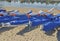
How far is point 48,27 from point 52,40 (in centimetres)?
Answer: 93

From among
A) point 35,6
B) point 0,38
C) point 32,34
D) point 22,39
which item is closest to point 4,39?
point 0,38

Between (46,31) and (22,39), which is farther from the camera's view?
(46,31)

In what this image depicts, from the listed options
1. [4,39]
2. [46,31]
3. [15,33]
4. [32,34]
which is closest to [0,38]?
[4,39]

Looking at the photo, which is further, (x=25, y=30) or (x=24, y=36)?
(x=25, y=30)

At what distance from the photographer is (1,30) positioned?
9141mm

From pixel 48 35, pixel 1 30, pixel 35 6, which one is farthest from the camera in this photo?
pixel 35 6

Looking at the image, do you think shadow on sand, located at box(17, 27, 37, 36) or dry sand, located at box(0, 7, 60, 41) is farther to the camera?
shadow on sand, located at box(17, 27, 37, 36)

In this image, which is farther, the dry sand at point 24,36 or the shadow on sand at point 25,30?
the shadow on sand at point 25,30

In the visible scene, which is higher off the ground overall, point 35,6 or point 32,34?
point 32,34

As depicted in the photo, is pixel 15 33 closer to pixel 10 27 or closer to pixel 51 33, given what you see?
pixel 10 27

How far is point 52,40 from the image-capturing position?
762 cm

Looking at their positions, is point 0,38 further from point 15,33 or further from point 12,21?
point 12,21

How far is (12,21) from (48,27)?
1948mm

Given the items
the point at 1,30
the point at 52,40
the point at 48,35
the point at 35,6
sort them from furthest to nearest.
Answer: the point at 35,6 < the point at 1,30 < the point at 48,35 < the point at 52,40
